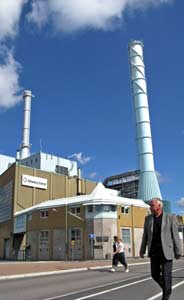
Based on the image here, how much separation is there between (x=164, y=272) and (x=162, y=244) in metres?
0.47

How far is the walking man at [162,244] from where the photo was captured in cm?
685

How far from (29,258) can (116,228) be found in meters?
14.4

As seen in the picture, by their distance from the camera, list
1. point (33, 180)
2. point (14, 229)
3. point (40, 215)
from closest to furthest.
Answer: point (40, 215), point (14, 229), point (33, 180)

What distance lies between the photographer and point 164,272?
6.87 metres

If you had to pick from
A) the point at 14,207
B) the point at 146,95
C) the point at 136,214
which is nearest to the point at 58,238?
the point at 136,214

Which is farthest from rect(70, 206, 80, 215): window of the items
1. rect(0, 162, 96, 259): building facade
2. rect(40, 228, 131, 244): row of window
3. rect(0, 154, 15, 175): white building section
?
rect(0, 154, 15, 175): white building section

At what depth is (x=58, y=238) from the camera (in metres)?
56.4

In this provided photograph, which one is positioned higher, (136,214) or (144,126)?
(144,126)

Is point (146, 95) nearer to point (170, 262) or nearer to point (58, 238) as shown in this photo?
point (58, 238)

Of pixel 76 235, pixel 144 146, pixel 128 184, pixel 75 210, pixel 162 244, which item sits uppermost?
pixel 144 146

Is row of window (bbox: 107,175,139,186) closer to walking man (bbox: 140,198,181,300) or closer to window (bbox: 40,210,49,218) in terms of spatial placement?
window (bbox: 40,210,49,218)

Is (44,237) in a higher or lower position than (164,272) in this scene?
higher

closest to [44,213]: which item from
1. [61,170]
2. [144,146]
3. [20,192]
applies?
[20,192]

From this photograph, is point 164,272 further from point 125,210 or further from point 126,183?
point 126,183
